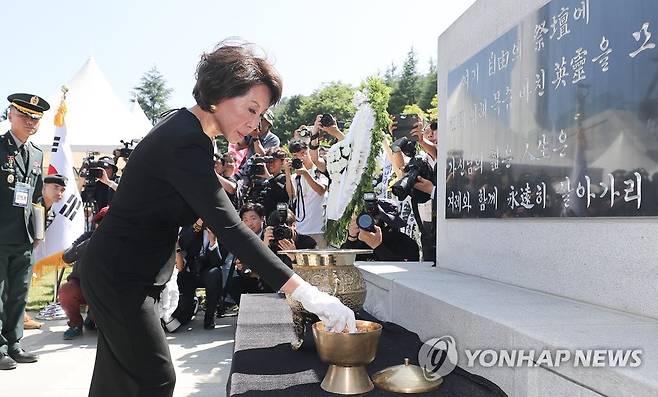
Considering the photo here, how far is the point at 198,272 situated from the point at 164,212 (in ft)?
13.1

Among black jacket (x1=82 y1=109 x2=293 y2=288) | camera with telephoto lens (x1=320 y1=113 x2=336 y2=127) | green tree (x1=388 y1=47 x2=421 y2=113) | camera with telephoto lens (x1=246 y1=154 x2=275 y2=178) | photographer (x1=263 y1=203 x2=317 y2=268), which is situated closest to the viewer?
black jacket (x1=82 y1=109 x2=293 y2=288)

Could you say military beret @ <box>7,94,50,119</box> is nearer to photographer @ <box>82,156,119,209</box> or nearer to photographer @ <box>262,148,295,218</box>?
photographer @ <box>82,156,119,209</box>

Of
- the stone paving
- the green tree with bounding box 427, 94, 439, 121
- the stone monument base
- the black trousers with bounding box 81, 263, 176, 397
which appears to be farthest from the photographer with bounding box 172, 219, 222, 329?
the black trousers with bounding box 81, 263, 176, 397

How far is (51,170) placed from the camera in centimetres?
614

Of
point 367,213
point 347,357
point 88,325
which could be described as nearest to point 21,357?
point 88,325

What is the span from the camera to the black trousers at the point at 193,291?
5074 millimetres

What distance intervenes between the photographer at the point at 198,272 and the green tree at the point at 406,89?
3867 cm

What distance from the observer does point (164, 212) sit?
4.92ft

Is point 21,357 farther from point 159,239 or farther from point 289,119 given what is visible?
point 289,119

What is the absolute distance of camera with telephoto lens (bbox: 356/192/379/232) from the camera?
11.2ft

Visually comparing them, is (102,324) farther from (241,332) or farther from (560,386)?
(560,386)

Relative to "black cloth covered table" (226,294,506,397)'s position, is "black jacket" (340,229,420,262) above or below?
above

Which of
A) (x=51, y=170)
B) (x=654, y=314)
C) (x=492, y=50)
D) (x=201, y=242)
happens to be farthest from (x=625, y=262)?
(x=51, y=170)

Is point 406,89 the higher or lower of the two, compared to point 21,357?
higher
